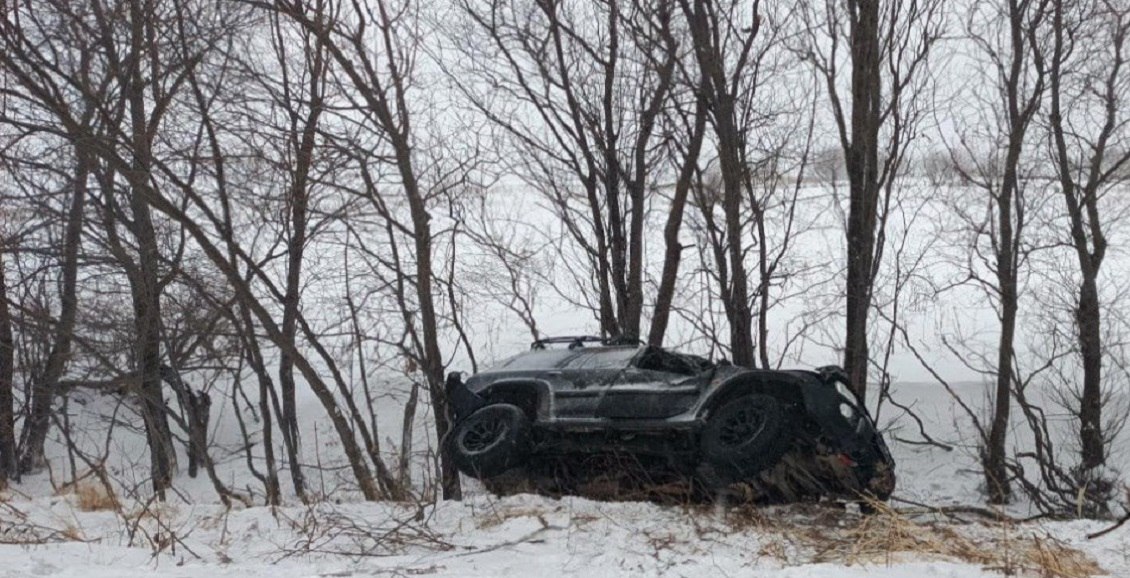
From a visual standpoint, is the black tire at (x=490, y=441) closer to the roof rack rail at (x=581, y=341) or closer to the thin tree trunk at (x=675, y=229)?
the roof rack rail at (x=581, y=341)

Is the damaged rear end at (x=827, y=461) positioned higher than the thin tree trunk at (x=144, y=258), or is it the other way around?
the thin tree trunk at (x=144, y=258)

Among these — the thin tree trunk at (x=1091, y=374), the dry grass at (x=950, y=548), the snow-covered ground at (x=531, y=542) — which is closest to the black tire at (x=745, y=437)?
the snow-covered ground at (x=531, y=542)

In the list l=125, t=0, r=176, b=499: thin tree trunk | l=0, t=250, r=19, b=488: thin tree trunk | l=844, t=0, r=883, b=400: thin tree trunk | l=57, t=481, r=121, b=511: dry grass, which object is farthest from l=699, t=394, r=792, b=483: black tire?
l=0, t=250, r=19, b=488: thin tree trunk

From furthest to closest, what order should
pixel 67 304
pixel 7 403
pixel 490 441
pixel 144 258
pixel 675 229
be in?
1. pixel 7 403
2. pixel 67 304
3. pixel 675 229
4. pixel 144 258
5. pixel 490 441

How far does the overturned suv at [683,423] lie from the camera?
812 centimetres

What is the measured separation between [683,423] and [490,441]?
1.58m

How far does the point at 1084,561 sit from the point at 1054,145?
14066mm

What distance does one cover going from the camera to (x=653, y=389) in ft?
28.0

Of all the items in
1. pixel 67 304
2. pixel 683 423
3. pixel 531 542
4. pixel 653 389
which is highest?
pixel 67 304

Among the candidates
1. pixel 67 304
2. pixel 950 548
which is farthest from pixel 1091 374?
pixel 67 304

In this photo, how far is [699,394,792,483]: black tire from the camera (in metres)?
8.05

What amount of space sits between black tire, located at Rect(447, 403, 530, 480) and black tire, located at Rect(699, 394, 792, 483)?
1.46m

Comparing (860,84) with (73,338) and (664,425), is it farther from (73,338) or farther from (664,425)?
(73,338)

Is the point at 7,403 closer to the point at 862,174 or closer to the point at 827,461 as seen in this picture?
the point at 862,174
